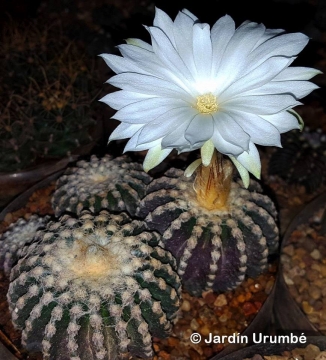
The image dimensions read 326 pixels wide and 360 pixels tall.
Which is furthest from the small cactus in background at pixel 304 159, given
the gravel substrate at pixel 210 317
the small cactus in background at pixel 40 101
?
the small cactus in background at pixel 40 101

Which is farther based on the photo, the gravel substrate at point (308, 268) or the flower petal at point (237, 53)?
the gravel substrate at point (308, 268)

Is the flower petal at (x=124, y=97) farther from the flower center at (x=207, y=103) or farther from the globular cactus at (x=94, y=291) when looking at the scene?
the globular cactus at (x=94, y=291)

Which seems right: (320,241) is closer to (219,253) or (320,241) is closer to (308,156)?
(308,156)

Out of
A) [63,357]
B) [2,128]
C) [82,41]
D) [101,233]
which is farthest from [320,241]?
[82,41]

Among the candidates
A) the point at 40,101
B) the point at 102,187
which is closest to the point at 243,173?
the point at 102,187

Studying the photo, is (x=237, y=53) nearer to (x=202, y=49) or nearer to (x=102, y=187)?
(x=202, y=49)
